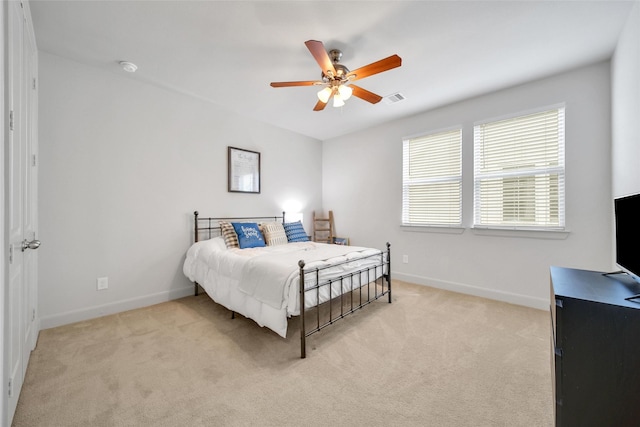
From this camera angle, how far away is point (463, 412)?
149 centimetres

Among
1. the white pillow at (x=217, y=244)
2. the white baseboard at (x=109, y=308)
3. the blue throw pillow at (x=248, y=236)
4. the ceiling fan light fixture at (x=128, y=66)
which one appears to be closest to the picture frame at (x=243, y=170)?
the blue throw pillow at (x=248, y=236)

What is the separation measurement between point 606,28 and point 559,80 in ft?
2.52

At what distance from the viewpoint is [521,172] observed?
3096 mm

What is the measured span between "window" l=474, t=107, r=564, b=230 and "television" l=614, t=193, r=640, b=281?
1.51m

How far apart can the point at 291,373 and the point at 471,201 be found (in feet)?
10.0

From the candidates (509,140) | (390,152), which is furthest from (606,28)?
(390,152)

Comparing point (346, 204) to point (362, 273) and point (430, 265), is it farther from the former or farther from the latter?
point (362, 273)

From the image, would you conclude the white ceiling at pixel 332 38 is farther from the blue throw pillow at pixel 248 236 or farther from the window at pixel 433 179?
the blue throw pillow at pixel 248 236

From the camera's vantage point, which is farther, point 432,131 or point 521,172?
point 432,131

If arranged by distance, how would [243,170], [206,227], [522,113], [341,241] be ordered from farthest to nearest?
[341,241], [243,170], [206,227], [522,113]

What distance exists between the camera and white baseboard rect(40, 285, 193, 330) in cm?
250

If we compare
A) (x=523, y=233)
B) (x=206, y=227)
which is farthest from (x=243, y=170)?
(x=523, y=233)

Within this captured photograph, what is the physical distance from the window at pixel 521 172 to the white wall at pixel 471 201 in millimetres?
93

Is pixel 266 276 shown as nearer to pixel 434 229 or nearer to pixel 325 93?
pixel 325 93
